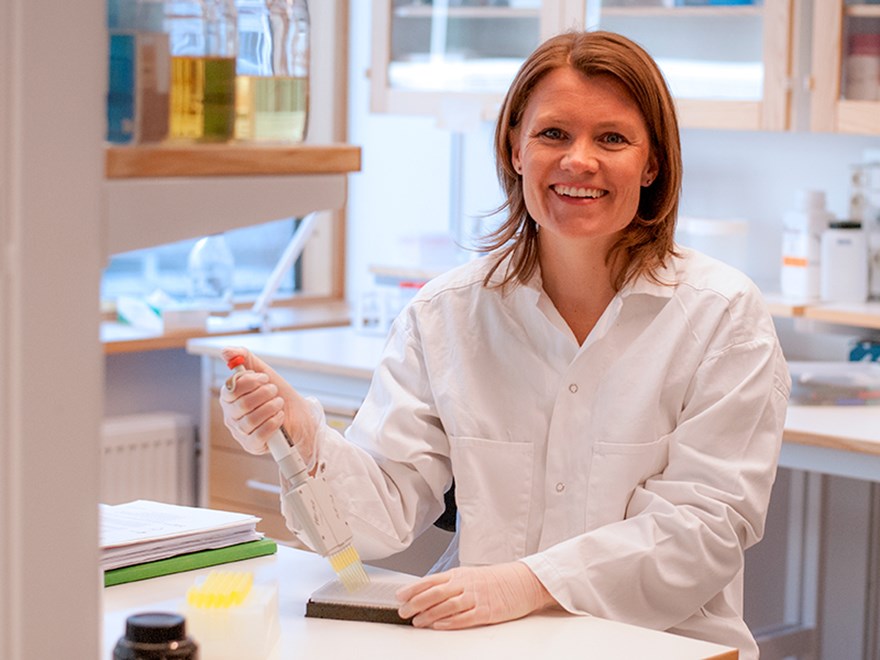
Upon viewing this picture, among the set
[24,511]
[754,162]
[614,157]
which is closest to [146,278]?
[754,162]

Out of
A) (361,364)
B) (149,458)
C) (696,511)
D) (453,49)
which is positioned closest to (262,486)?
(361,364)

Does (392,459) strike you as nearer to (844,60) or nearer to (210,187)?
(210,187)

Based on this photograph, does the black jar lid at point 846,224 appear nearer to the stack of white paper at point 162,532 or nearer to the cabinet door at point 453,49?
the cabinet door at point 453,49

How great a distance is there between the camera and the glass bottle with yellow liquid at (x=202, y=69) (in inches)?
35.9

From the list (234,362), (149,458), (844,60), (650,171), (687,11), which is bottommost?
(149,458)

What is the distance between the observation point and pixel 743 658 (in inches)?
65.9

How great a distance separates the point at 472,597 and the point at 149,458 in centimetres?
224

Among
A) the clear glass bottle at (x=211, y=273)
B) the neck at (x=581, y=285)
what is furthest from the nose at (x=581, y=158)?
the clear glass bottle at (x=211, y=273)

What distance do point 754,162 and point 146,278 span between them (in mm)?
1663

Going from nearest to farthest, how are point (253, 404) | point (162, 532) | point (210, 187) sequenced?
point (210, 187) → point (253, 404) → point (162, 532)

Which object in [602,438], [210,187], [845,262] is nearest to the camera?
[210,187]

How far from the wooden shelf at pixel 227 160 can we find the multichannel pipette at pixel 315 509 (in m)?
0.46

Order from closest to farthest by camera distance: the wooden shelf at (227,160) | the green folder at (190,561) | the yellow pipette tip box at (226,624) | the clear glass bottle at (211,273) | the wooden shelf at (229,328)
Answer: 1. the wooden shelf at (227,160)
2. the yellow pipette tip box at (226,624)
3. the green folder at (190,561)
4. the wooden shelf at (229,328)
5. the clear glass bottle at (211,273)

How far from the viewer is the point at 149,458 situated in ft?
11.6
